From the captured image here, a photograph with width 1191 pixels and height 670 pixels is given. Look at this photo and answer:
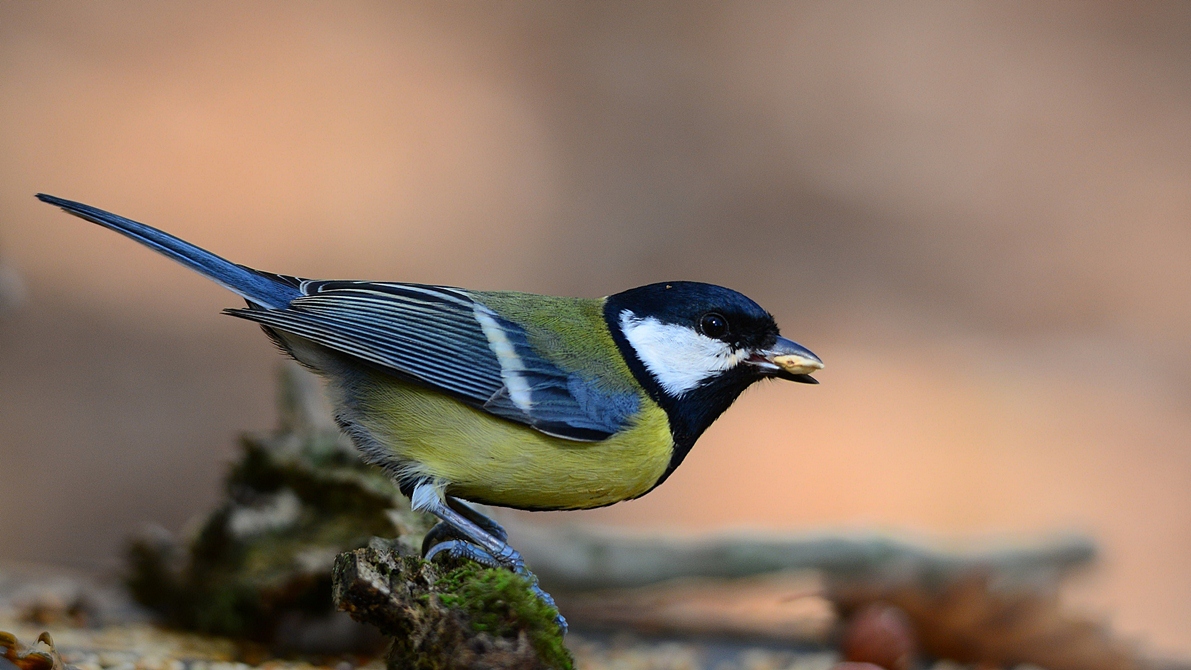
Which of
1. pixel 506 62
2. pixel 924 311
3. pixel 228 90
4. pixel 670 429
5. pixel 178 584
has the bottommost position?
pixel 178 584

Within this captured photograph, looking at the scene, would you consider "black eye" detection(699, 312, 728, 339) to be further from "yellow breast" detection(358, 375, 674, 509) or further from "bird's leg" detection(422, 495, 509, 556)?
"bird's leg" detection(422, 495, 509, 556)

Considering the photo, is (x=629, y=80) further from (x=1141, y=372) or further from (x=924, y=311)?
(x=1141, y=372)

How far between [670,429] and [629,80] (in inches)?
189

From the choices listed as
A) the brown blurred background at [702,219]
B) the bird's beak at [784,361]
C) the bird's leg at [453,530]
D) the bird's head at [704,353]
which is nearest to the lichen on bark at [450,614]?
the bird's leg at [453,530]

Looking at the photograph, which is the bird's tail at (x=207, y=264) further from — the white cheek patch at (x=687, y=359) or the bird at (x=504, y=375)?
the white cheek patch at (x=687, y=359)

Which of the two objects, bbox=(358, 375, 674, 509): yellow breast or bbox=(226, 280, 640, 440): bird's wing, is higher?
bbox=(226, 280, 640, 440): bird's wing

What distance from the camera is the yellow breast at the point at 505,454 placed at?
1.74 meters

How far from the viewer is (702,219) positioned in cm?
593

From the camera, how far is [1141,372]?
201 inches

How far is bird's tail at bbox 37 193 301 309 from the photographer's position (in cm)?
174

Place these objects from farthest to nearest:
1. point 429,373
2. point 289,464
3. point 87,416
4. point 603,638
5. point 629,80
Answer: point 629,80, point 87,416, point 603,638, point 289,464, point 429,373

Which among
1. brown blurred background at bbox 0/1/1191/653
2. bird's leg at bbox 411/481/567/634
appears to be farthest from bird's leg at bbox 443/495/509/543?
brown blurred background at bbox 0/1/1191/653

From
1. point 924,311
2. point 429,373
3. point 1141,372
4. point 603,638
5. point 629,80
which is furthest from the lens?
point 629,80

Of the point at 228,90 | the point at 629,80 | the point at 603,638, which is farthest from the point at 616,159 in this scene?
the point at 603,638
